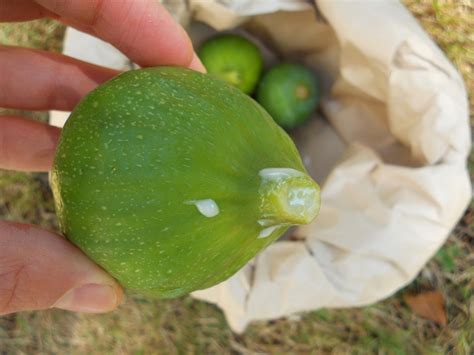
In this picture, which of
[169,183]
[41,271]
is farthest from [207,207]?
[41,271]

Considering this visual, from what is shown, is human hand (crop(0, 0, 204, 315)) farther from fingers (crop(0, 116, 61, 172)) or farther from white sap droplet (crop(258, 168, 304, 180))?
white sap droplet (crop(258, 168, 304, 180))

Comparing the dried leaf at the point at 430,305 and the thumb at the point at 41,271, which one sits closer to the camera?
the thumb at the point at 41,271

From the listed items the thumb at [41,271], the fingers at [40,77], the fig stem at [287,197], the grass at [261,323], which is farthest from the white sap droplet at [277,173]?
the grass at [261,323]

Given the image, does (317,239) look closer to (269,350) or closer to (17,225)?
(269,350)

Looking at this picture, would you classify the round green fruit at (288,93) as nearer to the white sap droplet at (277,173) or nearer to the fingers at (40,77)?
the fingers at (40,77)

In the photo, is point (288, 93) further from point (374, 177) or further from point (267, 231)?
point (267, 231)

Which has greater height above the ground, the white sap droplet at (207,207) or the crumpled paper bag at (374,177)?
the white sap droplet at (207,207)

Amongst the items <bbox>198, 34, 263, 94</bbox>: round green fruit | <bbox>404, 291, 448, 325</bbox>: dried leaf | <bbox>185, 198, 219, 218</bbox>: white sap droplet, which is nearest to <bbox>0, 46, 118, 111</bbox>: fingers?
<bbox>198, 34, 263, 94</bbox>: round green fruit
